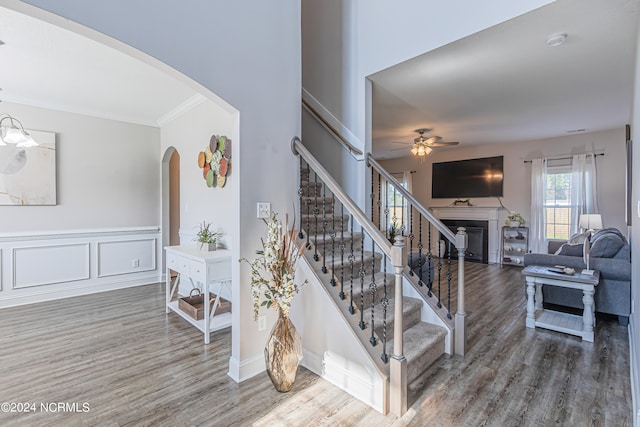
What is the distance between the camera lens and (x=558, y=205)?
6.15 m

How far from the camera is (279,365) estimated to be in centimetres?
209

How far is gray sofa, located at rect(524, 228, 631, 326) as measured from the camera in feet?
10.8

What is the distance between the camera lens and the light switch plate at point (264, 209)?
2.37m

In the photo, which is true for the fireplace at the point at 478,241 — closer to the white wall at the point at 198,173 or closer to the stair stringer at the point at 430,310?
the stair stringer at the point at 430,310

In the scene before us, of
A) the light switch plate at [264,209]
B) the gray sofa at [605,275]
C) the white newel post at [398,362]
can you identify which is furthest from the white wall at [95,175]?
the gray sofa at [605,275]

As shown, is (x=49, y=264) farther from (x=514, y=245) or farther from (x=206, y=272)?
(x=514, y=245)

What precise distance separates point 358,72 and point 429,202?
18.0 ft

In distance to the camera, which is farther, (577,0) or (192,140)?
(192,140)

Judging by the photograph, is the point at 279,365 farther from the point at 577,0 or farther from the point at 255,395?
the point at 577,0

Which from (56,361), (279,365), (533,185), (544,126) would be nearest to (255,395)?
(279,365)

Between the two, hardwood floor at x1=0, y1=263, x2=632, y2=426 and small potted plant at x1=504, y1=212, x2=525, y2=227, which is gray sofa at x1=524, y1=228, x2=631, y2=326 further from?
small potted plant at x1=504, y1=212, x2=525, y2=227

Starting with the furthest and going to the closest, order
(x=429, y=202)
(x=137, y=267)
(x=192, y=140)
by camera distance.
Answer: (x=429, y=202), (x=137, y=267), (x=192, y=140)

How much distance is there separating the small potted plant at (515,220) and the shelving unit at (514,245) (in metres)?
0.10

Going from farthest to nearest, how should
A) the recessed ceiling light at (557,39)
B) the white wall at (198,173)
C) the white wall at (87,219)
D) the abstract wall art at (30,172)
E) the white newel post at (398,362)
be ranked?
1. the white wall at (87,219)
2. the abstract wall art at (30,172)
3. the white wall at (198,173)
4. the recessed ceiling light at (557,39)
5. the white newel post at (398,362)
